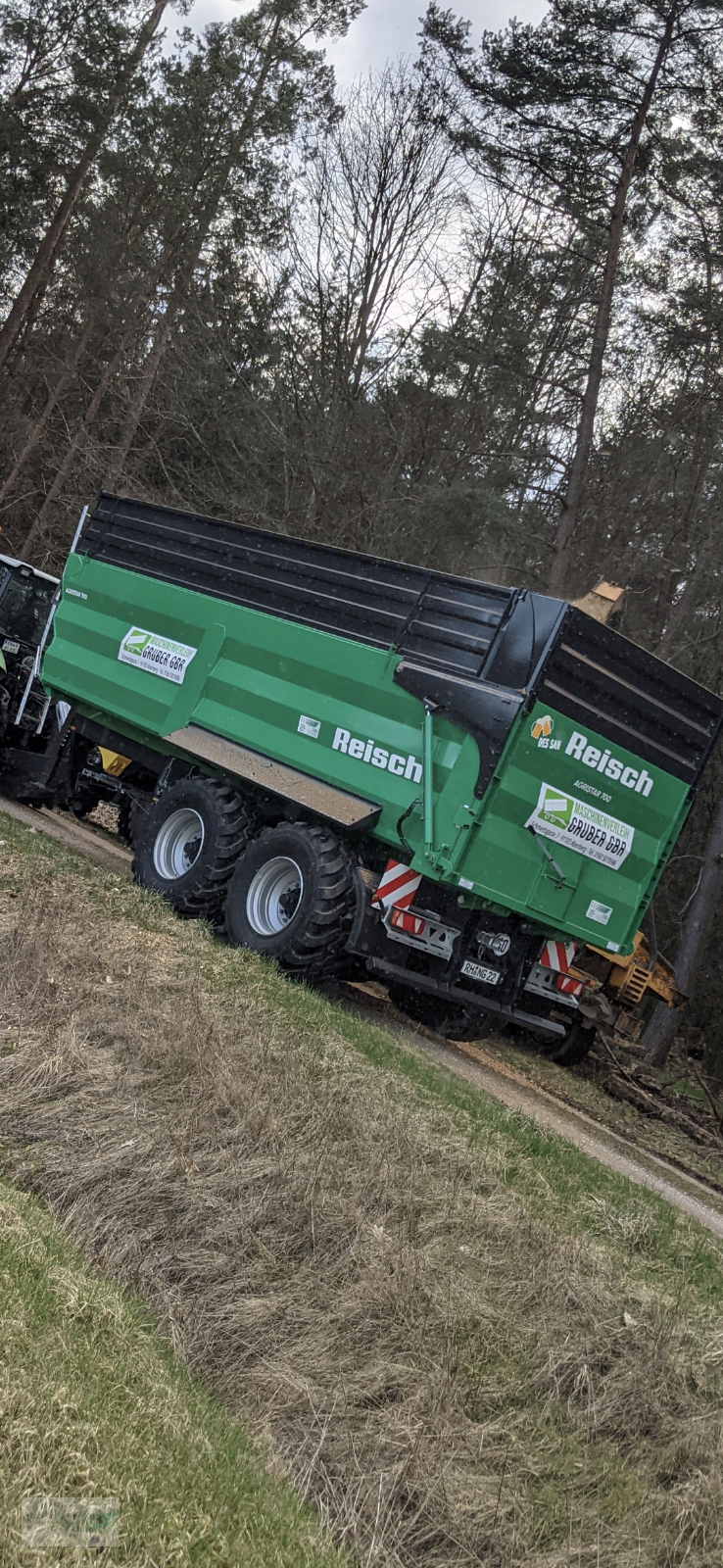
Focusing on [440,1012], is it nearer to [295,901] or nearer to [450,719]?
[295,901]

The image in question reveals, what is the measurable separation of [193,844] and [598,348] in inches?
398

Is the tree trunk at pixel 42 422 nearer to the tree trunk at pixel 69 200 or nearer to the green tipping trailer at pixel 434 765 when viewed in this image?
the tree trunk at pixel 69 200

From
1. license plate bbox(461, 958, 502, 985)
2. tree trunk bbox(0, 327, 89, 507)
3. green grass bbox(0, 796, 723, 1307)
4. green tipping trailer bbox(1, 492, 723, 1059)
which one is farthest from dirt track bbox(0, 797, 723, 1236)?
tree trunk bbox(0, 327, 89, 507)

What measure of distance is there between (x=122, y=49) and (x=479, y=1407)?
90.3 ft

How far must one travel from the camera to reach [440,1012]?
10.6 m

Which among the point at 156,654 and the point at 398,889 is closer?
the point at 398,889

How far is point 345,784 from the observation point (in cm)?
981

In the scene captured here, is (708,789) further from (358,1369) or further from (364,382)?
(358,1369)

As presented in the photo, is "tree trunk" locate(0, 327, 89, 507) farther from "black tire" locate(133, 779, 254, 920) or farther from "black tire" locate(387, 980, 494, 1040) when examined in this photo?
"black tire" locate(387, 980, 494, 1040)

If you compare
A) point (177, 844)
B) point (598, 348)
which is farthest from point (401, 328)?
point (177, 844)

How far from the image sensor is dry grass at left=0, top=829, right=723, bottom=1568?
351cm

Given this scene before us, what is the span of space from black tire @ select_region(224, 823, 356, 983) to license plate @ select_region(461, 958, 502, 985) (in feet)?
3.06

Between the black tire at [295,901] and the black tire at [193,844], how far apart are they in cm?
31

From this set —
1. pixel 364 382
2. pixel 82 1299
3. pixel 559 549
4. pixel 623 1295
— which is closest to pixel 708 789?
pixel 559 549
